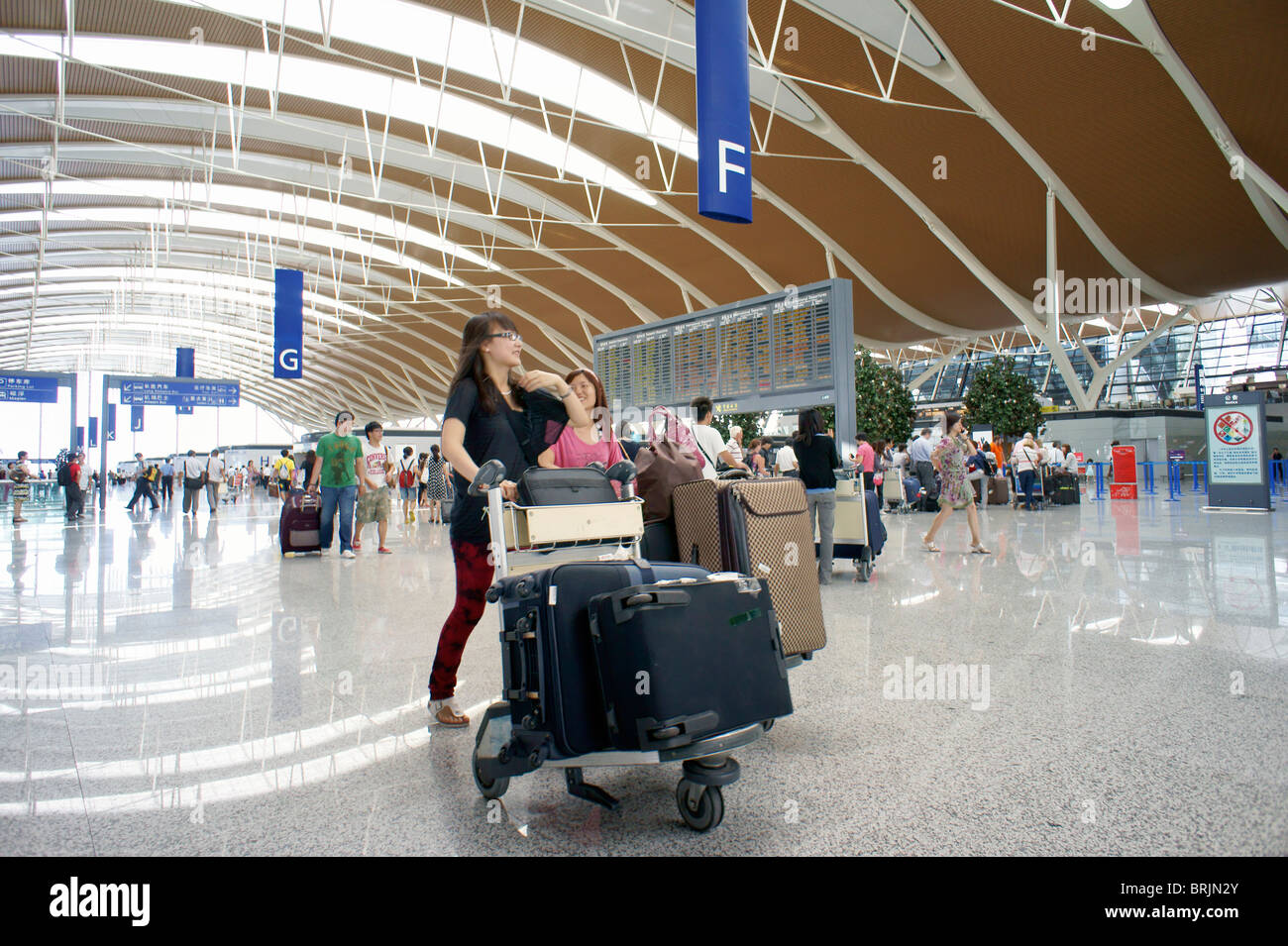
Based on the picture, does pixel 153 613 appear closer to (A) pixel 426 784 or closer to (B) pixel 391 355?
(A) pixel 426 784

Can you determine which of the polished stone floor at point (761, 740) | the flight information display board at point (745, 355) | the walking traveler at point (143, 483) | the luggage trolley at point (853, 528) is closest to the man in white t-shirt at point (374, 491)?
the flight information display board at point (745, 355)

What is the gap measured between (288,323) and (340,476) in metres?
11.8

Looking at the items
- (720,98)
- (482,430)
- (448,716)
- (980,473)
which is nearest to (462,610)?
(448,716)

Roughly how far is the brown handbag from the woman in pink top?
167 millimetres

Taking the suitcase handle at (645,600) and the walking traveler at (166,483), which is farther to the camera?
the walking traveler at (166,483)

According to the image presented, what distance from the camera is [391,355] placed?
48875 millimetres

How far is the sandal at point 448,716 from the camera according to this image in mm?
3162

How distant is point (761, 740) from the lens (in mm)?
2982

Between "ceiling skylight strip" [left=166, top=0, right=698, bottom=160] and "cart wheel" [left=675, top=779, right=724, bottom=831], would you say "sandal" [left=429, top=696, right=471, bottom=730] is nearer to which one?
"cart wheel" [left=675, top=779, right=724, bottom=831]

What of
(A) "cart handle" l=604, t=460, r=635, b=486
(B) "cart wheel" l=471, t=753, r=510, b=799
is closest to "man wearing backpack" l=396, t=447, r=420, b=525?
Result: (A) "cart handle" l=604, t=460, r=635, b=486

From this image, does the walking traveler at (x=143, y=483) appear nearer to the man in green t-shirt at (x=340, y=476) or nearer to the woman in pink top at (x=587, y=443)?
the man in green t-shirt at (x=340, y=476)

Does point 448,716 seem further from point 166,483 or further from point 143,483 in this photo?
point 166,483

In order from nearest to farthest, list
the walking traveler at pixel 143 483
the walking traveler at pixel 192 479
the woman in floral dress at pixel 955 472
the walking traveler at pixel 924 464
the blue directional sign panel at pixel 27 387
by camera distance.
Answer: the woman in floral dress at pixel 955 472 → the walking traveler at pixel 924 464 → the walking traveler at pixel 192 479 → the walking traveler at pixel 143 483 → the blue directional sign panel at pixel 27 387

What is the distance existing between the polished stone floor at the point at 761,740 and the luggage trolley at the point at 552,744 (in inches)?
3.1
